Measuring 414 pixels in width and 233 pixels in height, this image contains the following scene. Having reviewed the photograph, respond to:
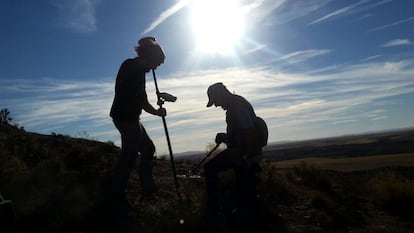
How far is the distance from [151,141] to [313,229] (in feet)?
8.80

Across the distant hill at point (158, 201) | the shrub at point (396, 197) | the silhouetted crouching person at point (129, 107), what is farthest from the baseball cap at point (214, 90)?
the shrub at point (396, 197)

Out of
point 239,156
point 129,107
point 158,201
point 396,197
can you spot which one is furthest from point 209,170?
point 396,197

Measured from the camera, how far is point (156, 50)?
23.9ft

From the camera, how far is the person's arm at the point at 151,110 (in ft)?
24.3

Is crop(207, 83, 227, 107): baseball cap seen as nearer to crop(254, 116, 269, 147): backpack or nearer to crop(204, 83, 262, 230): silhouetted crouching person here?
crop(204, 83, 262, 230): silhouetted crouching person

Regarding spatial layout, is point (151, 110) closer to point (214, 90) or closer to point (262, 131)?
point (214, 90)

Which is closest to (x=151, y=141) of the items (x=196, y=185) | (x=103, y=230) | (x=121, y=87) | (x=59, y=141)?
(x=121, y=87)

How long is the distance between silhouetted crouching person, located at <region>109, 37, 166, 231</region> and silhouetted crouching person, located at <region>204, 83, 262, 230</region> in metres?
1.00

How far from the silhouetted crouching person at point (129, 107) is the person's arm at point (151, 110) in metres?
0.02

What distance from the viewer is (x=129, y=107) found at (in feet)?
23.4

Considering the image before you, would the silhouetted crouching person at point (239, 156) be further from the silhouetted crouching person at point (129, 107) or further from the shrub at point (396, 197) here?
the shrub at point (396, 197)

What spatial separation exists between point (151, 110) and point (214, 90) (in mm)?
987

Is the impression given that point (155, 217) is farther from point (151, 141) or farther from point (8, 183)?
point (8, 183)

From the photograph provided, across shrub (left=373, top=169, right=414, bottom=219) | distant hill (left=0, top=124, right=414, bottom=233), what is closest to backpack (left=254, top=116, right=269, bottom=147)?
distant hill (left=0, top=124, right=414, bottom=233)
